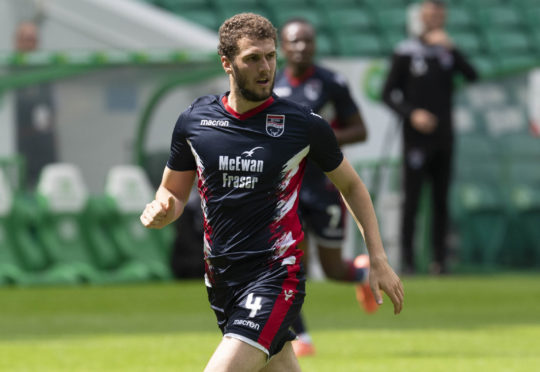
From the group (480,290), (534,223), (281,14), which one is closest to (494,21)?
(281,14)

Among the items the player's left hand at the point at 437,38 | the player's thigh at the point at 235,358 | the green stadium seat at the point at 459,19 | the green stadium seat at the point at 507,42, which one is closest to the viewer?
the player's thigh at the point at 235,358

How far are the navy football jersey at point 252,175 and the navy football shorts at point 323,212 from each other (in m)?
3.12

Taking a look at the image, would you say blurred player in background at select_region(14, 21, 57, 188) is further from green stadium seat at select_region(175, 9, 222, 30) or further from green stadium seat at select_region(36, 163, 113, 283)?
green stadium seat at select_region(175, 9, 222, 30)

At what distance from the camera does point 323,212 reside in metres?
8.47

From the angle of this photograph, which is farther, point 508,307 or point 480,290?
point 480,290

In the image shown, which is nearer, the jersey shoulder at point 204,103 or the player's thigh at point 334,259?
the jersey shoulder at point 204,103

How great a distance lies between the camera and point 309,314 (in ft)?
36.0

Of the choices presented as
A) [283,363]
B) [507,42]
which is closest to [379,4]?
[507,42]

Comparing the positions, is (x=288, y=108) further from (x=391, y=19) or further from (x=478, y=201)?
(x=391, y=19)

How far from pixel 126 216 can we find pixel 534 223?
517 cm

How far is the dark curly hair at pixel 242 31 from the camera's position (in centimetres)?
507

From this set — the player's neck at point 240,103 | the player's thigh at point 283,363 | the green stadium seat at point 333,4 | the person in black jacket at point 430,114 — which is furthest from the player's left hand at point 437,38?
the player's thigh at point 283,363

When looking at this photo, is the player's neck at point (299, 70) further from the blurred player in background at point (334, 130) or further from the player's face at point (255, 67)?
the player's face at point (255, 67)

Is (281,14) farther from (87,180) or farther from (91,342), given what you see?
(91,342)
